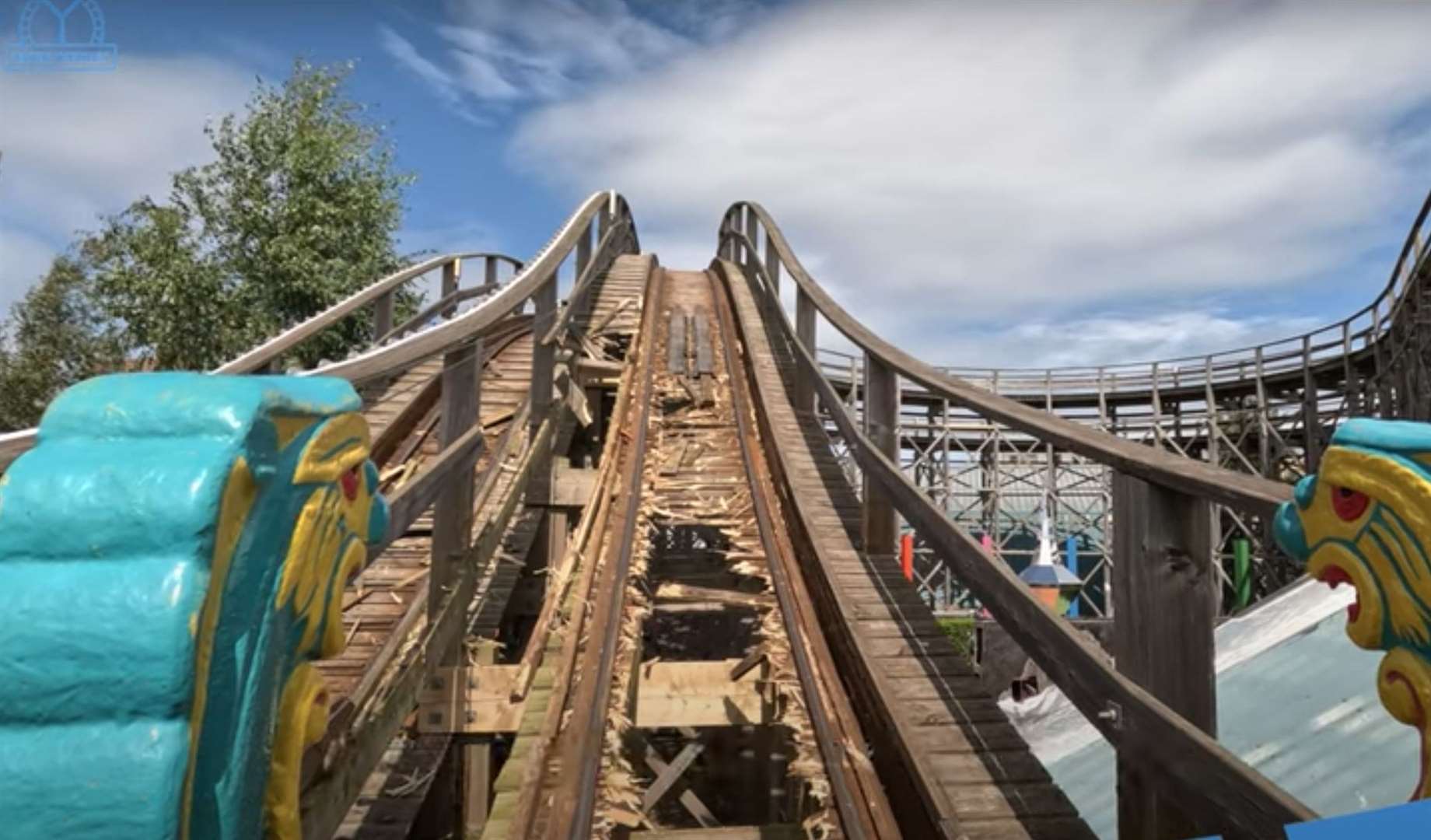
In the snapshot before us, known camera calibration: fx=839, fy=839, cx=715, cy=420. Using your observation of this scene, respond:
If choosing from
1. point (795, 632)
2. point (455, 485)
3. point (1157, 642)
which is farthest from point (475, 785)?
point (1157, 642)

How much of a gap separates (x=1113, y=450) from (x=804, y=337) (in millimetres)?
4691

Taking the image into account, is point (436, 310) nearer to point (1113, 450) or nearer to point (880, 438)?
point (880, 438)

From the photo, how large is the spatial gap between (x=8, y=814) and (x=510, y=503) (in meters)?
3.38

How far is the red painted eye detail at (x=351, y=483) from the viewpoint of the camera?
1.40m

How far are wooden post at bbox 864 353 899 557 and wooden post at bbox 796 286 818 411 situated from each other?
156cm

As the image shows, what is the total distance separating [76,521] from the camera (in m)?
1.03

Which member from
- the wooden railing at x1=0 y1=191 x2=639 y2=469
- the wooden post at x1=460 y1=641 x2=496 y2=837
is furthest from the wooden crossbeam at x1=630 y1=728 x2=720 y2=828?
the wooden railing at x1=0 y1=191 x2=639 y2=469

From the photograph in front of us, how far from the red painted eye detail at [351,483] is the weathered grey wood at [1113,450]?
151 cm

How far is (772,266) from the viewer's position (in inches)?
349

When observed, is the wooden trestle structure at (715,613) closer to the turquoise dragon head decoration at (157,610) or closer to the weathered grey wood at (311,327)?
the weathered grey wood at (311,327)

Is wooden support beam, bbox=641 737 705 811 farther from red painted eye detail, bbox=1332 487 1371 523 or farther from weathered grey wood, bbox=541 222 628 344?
red painted eye detail, bbox=1332 487 1371 523

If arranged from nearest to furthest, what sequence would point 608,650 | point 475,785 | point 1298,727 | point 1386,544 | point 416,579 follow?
point 1386,544
point 608,650
point 416,579
point 475,785
point 1298,727

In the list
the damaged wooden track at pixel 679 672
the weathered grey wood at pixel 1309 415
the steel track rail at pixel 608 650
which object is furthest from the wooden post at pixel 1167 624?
the weathered grey wood at pixel 1309 415

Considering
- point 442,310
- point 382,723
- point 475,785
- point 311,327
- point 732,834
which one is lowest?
point 475,785
